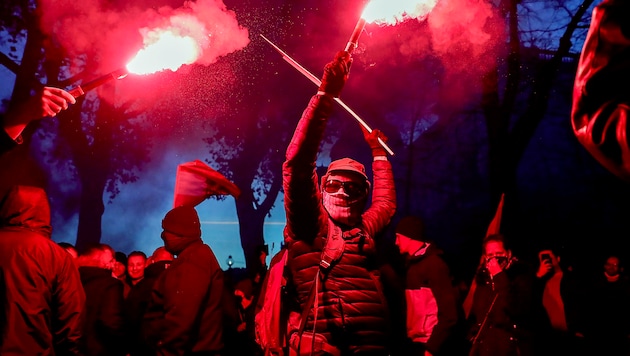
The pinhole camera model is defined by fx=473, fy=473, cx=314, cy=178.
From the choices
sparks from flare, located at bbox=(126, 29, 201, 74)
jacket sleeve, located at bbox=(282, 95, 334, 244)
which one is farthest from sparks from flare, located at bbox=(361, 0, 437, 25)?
sparks from flare, located at bbox=(126, 29, 201, 74)

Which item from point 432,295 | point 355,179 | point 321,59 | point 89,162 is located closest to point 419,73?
point 321,59

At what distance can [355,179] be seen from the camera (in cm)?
396

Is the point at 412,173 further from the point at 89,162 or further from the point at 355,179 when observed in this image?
the point at 355,179

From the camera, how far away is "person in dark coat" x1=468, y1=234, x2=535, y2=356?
5559 mm

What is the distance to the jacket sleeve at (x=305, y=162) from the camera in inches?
133

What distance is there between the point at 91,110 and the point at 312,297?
60.0ft

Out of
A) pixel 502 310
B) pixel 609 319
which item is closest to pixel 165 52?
pixel 502 310

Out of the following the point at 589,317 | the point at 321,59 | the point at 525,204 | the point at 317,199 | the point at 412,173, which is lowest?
the point at 589,317

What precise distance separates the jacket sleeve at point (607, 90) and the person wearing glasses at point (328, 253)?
1918 millimetres

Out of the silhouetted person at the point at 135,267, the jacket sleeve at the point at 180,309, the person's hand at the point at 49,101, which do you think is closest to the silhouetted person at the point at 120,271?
the silhouetted person at the point at 135,267

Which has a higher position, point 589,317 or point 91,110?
point 91,110

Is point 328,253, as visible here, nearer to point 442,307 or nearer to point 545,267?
point 442,307

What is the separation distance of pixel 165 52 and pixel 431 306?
4123 millimetres

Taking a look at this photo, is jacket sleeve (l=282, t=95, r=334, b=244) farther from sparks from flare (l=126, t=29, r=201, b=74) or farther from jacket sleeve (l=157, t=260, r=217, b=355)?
jacket sleeve (l=157, t=260, r=217, b=355)
